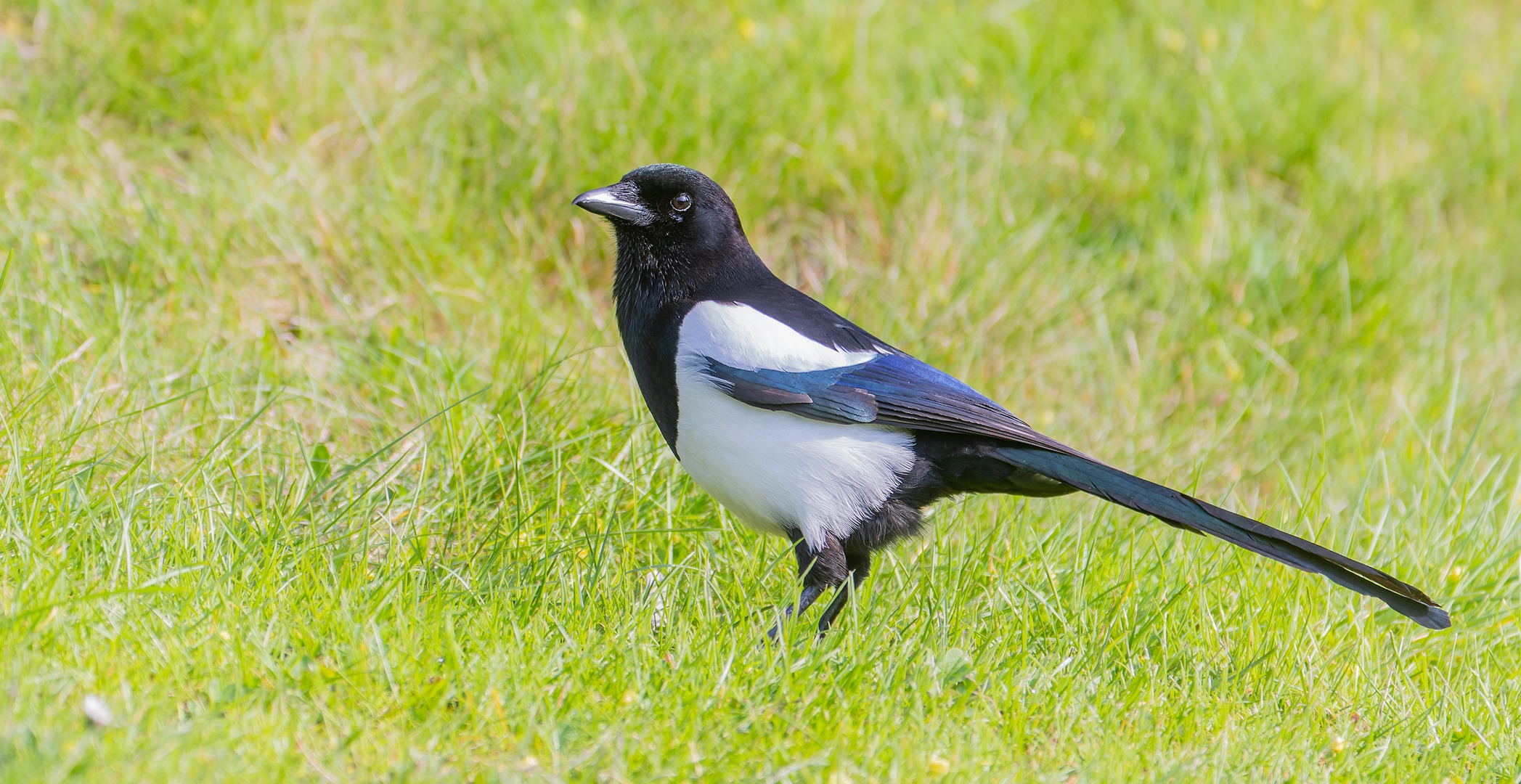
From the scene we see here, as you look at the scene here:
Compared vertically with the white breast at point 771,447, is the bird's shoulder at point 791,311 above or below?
above

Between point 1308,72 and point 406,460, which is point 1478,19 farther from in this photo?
point 406,460

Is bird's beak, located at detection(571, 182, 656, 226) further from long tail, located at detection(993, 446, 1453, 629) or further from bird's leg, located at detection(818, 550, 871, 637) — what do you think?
long tail, located at detection(993, 446, 1453, 629)

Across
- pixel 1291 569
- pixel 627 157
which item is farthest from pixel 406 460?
pixel 1291 569

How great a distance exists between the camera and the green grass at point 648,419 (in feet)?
7.86

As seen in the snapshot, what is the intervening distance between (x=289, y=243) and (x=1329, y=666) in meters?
3.01

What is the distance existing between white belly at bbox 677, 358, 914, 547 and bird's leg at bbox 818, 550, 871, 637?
135mm

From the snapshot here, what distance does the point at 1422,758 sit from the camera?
2684 millimetres

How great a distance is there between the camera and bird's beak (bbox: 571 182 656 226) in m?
3.24

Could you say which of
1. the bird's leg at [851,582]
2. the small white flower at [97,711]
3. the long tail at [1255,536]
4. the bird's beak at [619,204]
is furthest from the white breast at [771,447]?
the small white flower at [97,711]

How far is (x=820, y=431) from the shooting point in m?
3.12

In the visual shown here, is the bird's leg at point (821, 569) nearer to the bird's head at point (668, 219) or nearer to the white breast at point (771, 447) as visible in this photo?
the white breast at point (771, 447)

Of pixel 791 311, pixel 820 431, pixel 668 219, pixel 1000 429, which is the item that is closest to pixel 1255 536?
pixel 1000 429

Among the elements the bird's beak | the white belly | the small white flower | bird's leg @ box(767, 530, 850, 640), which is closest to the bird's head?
the bird's beak

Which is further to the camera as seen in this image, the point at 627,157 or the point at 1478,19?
the point at 1478,19
